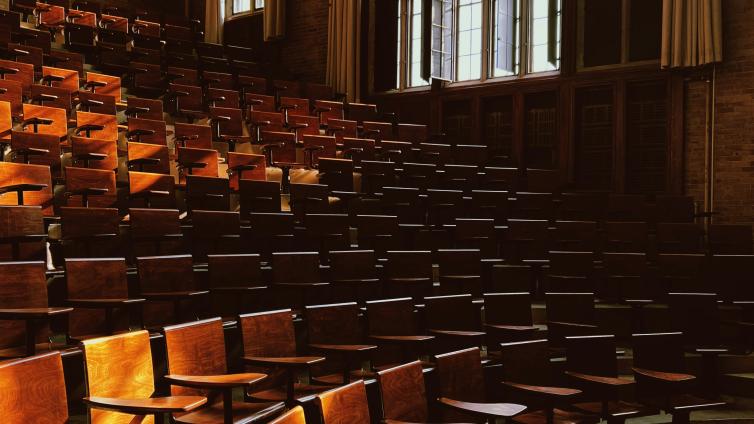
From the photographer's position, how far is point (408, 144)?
14.7 feet

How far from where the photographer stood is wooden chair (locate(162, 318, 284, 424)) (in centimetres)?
148

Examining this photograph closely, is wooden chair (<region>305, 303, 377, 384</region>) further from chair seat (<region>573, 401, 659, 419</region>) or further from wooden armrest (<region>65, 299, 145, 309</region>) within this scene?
chair seat (<region>573, 401, 659, 419</region>)

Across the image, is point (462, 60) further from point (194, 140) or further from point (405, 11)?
point (194, 140)

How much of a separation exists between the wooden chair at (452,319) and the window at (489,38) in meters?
2.94

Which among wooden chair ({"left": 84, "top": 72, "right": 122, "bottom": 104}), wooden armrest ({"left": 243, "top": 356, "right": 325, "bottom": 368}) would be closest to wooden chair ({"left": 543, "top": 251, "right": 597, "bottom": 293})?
wooden armrest ({"left": 243, "top": 356, "right": 325, "bottom": 368})

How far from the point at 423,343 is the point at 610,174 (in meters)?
2.88

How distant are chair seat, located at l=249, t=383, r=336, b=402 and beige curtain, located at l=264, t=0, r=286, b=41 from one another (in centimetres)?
501

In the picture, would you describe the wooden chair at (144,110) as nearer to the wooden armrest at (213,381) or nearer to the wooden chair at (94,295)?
the wooden chair at (94,295)

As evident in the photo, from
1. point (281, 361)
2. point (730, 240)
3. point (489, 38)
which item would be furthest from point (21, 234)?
point (489, 38)

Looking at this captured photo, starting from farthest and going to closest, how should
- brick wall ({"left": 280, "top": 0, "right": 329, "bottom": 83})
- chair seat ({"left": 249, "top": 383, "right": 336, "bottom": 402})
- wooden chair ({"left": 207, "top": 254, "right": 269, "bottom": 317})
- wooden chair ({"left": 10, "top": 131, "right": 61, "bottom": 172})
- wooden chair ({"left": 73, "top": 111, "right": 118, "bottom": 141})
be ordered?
brick wall ({"left": 280, "top": 0, "right": 329, "bottom": 83})
wooden chair ({"left": 73, "top": 111, "right": 118, "bottom": 141})
wooden chair ({"left": 10, "top": 131, "right": 61, "bottom": 172})
wooden chair ({"left": 207, "top": 254, "right": 269, "bottom": 317})
chair seat ({"left": 249, "top": 383, "right": 336, "bottom": 402})

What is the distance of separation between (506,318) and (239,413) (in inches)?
43.8

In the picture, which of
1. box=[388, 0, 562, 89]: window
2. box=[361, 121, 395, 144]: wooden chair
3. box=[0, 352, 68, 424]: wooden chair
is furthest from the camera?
box=[388, 0, 562, 89]: window

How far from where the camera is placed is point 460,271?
2818mm

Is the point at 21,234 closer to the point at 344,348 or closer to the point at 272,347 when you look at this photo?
the point at 272,347
